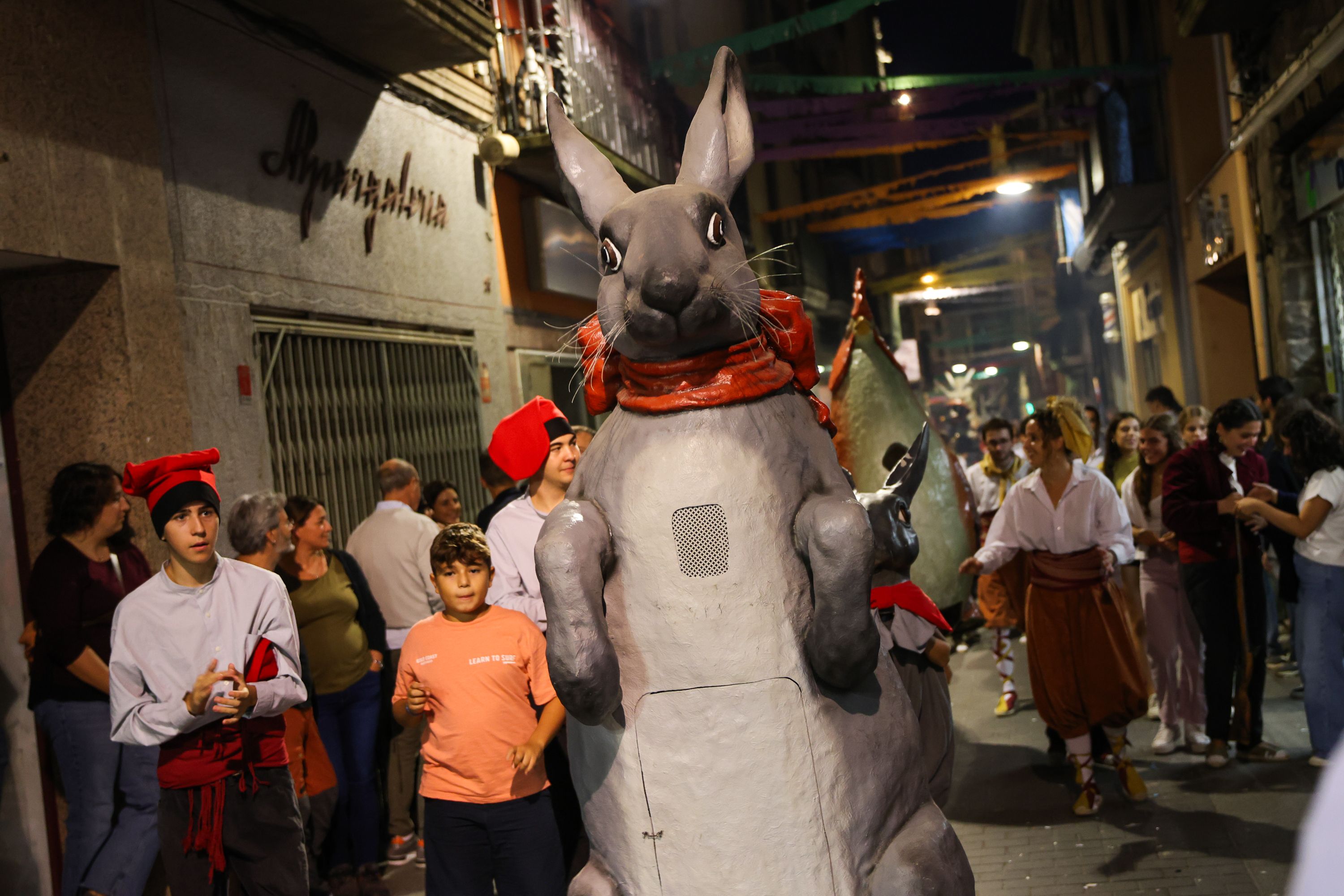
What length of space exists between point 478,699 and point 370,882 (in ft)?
6.37

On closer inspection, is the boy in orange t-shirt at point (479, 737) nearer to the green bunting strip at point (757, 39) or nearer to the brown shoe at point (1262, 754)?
the brown shoe at point (1262, 754)

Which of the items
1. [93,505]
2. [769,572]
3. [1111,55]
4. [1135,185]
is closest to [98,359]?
[93,505]

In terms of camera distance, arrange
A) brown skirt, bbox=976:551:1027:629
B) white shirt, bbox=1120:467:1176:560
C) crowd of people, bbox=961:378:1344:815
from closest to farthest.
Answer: crowd of people, bbox=961:378:1344:815 → white shirt, bbox=1120:467:1176:560 → brown skirt, bbox=976:551:1027:629

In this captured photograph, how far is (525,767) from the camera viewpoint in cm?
322

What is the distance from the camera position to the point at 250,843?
3387 millimetres

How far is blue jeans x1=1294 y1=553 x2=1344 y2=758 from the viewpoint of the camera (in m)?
5.22

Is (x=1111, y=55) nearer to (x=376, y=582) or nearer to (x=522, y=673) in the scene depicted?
(x=376, y=582)

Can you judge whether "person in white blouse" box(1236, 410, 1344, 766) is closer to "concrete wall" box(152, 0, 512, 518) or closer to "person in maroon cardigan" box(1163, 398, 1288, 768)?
"person in maroon cardigan" box(1163, 398, 1288, 768)

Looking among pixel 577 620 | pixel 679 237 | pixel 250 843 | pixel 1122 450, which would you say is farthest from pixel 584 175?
pixel 1122 450

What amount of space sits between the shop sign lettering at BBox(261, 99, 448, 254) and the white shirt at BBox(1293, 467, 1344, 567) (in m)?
5.64

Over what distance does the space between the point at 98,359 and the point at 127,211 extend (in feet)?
2.35

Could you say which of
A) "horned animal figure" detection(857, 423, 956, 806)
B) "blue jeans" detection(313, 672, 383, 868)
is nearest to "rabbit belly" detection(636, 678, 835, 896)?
"horned animal figure" detection(857, 423, 956, 806)

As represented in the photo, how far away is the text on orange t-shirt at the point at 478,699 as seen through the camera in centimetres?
337

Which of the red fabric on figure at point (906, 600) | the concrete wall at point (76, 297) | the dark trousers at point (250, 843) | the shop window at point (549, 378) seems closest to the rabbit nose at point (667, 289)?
the red fabric on figure at point (906, 600)
